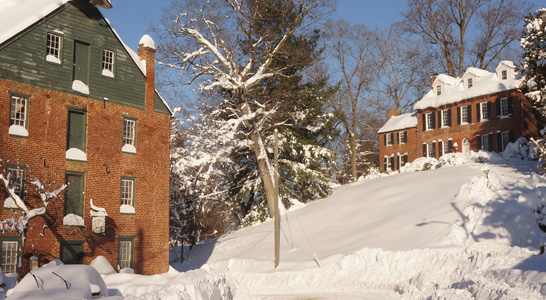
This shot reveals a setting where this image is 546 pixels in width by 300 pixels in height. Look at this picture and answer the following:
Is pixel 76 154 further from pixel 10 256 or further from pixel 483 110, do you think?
pixel 483 110

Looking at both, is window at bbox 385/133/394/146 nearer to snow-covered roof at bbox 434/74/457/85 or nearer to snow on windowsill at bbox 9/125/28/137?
snow-covered roof at bbox 434/74/457/85

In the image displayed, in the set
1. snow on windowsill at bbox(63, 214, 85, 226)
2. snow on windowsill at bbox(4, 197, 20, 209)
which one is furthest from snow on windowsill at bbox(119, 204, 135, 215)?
snow on windowsill at bbox(4, 197, 20, 209)

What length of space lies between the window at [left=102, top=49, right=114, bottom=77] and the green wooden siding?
0.20m

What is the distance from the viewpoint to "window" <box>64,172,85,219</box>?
26.2m

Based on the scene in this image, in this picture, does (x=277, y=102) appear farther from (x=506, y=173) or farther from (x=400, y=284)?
(x=400, y=284)

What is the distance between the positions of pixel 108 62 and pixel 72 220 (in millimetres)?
7751

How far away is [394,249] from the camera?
26000 millimetres

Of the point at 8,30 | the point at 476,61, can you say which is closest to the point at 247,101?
the point at 8,30

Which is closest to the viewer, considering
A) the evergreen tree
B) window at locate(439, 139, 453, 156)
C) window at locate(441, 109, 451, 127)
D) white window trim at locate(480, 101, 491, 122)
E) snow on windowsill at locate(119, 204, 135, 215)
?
snow on windowsill at locate(119, 204, 135, 215)

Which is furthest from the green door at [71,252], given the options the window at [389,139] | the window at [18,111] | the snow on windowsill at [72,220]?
the window at [389,139]

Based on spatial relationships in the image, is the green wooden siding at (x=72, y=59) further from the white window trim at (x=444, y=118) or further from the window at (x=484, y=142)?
the white window trim at (x=444, y=118)

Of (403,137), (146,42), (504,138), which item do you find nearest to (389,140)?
(403,137)

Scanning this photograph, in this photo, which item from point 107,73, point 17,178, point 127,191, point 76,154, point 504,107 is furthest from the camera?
point 504,107

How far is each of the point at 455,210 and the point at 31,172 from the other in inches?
763
